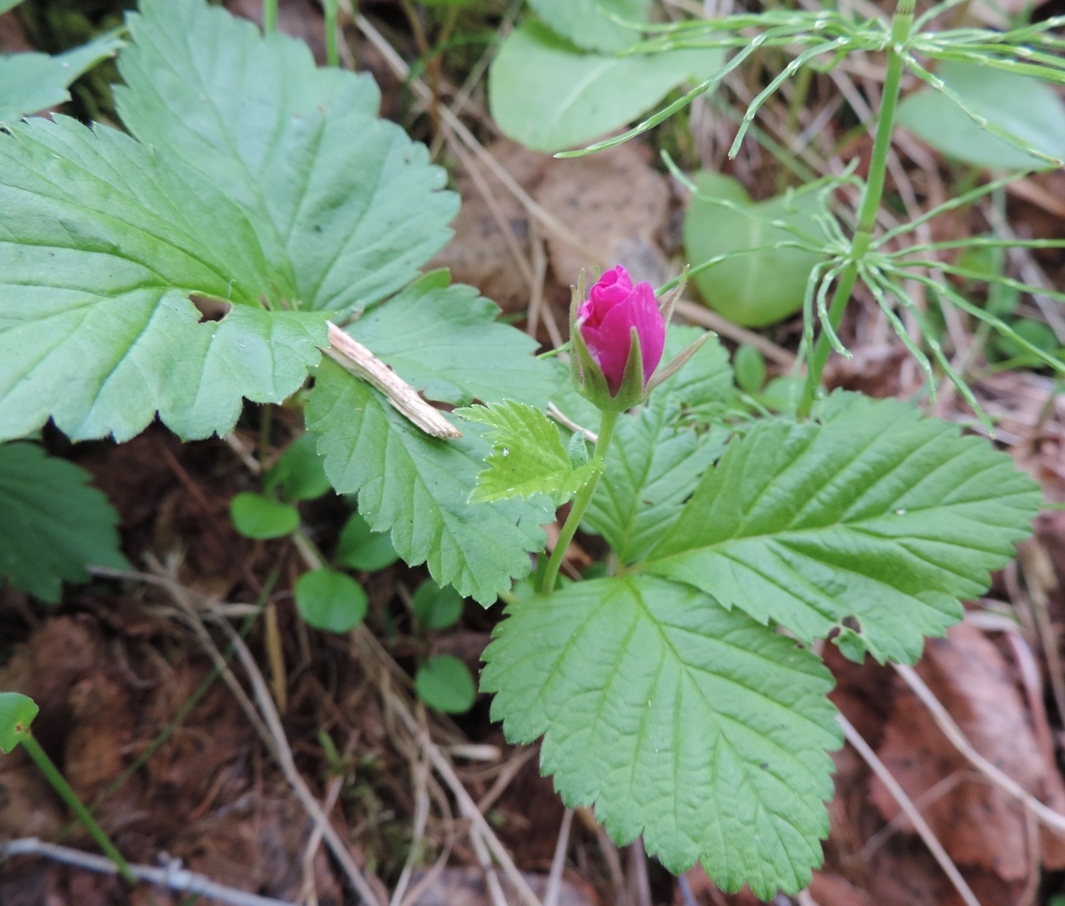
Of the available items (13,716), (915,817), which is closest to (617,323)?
(13,716)

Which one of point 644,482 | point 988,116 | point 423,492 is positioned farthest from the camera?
point 988,116

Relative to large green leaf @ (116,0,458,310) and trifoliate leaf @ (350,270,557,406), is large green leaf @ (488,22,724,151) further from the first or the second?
trifoliate leaf @ (350,270,557,406)

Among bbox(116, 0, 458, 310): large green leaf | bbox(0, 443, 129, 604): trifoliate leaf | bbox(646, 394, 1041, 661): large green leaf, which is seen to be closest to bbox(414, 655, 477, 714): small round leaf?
bbox(646, 394, 1041, 661): large green leaf

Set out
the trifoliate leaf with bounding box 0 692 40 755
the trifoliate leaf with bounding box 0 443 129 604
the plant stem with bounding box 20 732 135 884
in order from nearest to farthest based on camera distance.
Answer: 1. the trifoliate leaf with bounding box 0 692 40 755
2. the plant stem with bounding box 20 732 135 884
3. the trifoliate leaf with bounding box 0 443 129 604

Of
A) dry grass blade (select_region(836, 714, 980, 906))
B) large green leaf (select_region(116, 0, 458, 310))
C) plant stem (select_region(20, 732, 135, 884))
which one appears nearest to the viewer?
plant stem (select_region(20, 732, 135, 884))

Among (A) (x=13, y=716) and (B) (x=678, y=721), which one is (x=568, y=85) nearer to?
(B) (x=678, y=721)

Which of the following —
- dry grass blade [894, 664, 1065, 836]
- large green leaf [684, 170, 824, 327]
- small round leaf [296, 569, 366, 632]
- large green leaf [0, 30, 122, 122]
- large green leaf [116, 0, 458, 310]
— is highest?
large green leaf [0, 30, 122, 122]

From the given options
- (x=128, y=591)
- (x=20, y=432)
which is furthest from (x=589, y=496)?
(x=128, y=591)

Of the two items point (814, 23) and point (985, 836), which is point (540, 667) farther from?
point (985, 836)
